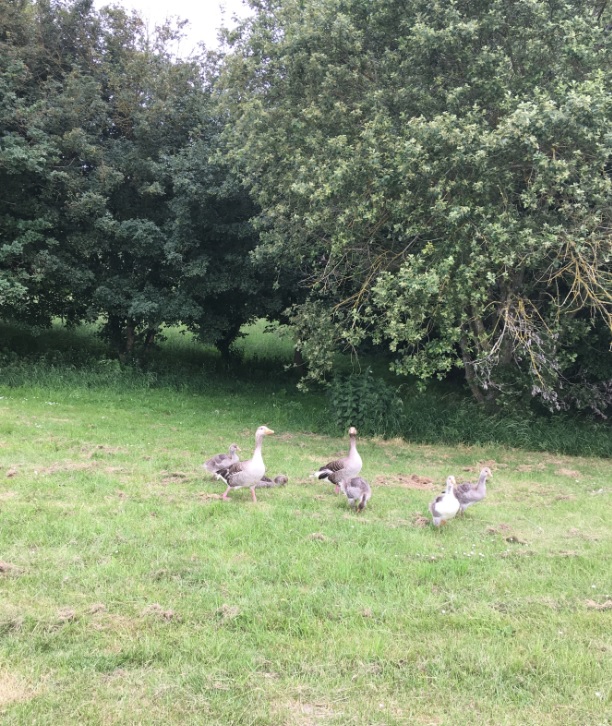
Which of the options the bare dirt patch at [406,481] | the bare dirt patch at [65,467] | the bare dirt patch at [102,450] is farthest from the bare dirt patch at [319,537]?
the bare dirt patch at [102,450]

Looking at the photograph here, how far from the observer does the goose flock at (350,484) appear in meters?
7.62

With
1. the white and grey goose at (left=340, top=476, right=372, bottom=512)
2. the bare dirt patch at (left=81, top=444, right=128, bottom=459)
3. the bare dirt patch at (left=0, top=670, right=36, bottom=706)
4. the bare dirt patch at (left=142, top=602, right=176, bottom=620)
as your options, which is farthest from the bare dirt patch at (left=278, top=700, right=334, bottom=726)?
the bare dirt patch at (left=81, top=444, right=128, bottom=459)

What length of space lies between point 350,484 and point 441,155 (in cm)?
681

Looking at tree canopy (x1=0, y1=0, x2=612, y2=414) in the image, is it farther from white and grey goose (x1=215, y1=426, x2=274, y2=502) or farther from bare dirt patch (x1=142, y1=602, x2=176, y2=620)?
bare dirt patch (x1=142, y1=602, x2=176, y2=620)

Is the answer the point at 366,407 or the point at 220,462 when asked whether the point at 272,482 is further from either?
the point at 366,407

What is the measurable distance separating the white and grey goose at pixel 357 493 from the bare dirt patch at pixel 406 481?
6.27ft

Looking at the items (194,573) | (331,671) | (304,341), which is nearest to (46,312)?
(304,341)

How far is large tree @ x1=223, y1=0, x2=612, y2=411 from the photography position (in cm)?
1098

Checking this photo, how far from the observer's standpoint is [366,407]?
15.8 metres

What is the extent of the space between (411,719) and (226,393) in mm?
16903

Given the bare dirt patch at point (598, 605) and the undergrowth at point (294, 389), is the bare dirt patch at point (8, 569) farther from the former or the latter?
the undergrowth at point (294, 389)

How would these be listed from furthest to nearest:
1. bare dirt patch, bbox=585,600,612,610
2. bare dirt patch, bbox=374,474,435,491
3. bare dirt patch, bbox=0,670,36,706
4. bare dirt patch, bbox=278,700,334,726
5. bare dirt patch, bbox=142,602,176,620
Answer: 1. bare dirt patch, bbox=374,474,435,491
2. bare dirt patch, bbox=585,600,612,610
3. bare dirt patch, bbox=142,602,176,620
4. bare dirt patch, bbox=0,670,36,706
5. bare dirt patch, bbox=278,700,334,726

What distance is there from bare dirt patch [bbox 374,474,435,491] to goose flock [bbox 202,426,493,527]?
1.32 meters

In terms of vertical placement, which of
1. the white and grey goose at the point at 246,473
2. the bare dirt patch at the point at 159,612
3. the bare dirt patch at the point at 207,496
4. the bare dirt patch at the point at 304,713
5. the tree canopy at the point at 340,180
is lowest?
the bare dirt patch at the point at 207,496
